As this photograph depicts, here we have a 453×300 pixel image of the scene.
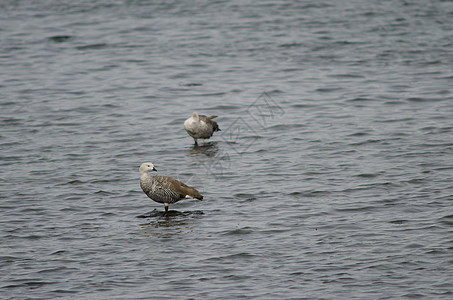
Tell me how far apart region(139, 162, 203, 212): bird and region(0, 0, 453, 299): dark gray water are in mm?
388

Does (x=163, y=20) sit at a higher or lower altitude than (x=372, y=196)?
higher

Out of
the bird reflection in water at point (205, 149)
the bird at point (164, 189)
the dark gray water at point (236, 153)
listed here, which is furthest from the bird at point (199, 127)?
the bird at point (164, 189)

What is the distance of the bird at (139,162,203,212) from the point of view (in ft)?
48.9

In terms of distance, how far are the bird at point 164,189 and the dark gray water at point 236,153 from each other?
39 cm

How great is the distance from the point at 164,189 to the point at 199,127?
5648mm

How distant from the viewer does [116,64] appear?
3194 centimetres

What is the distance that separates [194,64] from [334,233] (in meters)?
18.7

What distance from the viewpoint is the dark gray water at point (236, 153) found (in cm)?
1202

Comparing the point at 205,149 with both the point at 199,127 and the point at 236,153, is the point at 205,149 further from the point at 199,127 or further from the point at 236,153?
the point at 236,153

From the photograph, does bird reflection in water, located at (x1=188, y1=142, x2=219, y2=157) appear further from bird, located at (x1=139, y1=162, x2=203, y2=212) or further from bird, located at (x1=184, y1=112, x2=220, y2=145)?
bird, located at (x1=139, y1=162, x2=203, y2=212)

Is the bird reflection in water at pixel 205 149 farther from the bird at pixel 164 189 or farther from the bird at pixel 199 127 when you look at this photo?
the bird at pixel 164 189

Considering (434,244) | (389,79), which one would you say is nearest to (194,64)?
(389,79)

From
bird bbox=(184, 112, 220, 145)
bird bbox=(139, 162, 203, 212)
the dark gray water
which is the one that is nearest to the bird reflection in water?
the dark gray water

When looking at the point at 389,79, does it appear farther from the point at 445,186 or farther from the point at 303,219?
the point at 303,219
